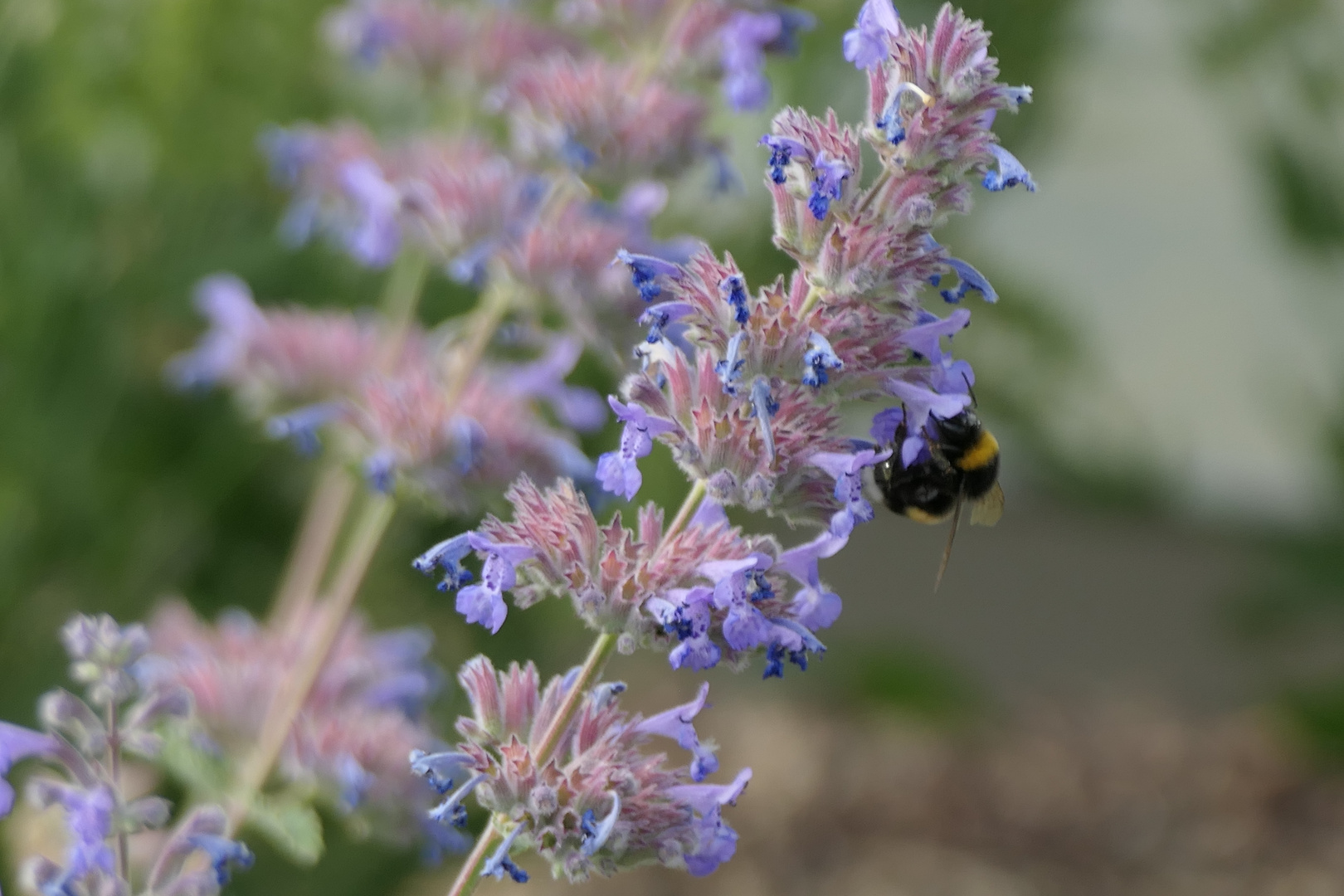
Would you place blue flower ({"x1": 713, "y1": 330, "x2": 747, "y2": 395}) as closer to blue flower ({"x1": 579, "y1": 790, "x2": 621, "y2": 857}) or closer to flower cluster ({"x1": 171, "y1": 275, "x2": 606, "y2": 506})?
blue flower ({"x1": 579, "y1": 790, "x2": 621, "y2": 857})

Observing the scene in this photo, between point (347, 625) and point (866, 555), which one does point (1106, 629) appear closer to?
point (866, 555)

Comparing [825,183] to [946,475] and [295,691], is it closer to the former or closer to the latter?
[946,475]

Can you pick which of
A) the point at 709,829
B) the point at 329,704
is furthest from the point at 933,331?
the point at 329,704

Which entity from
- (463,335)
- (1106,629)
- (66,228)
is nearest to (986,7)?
(463,335)

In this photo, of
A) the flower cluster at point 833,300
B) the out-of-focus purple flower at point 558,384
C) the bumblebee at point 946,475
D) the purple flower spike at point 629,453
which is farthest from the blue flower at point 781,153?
the out-of-focus purple flower at point 558,384

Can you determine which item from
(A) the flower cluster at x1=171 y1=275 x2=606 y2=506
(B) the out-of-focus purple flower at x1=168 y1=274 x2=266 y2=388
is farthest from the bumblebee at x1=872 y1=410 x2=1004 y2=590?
(B) the out-of-focus purple flower at x1=168 y1=274 x2=266 y2=388

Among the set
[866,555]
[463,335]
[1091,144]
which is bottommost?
[463,335]
